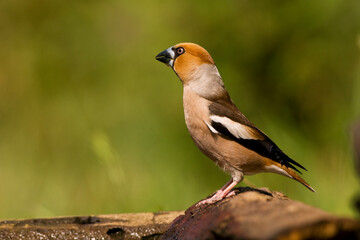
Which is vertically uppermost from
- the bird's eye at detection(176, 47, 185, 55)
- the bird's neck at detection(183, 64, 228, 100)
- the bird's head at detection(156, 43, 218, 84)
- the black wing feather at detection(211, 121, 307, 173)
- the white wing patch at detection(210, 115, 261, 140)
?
the bird's eye at detection(176, 47, 185, 55)

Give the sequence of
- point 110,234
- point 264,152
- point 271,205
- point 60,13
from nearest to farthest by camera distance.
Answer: point 271,205 < point 110,234 < point 264,152 < point 60,13

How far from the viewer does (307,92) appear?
594 centimetres

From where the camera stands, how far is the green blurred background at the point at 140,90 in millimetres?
5012

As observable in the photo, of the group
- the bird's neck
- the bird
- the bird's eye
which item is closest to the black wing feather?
the bird

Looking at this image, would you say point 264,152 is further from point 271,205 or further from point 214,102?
point 271,205

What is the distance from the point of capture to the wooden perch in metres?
1.57

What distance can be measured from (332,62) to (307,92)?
1.24ft

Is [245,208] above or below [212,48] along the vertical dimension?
below

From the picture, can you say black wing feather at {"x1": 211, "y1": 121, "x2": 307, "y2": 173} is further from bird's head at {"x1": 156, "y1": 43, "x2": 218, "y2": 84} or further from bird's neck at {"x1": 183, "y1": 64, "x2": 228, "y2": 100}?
bird's head at {"x1": 156, "y1": 43, "x2": 218, "y2": 84}

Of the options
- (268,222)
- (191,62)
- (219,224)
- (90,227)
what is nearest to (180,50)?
(191,62)

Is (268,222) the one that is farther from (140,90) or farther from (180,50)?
(140,90)

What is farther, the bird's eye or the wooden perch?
the bird's eye

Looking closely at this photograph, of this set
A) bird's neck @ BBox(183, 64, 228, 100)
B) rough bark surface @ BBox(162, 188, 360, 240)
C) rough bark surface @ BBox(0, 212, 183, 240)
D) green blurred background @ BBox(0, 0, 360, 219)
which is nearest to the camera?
rough bark surface @ BBox(162, 188, 360, 240)

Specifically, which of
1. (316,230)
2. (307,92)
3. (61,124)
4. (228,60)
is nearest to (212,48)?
(228,60)
